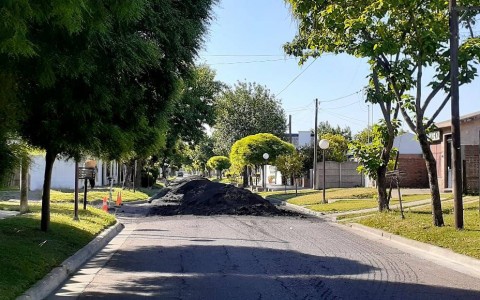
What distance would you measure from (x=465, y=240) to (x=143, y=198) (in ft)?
88.2

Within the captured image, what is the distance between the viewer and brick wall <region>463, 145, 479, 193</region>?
26609 mm

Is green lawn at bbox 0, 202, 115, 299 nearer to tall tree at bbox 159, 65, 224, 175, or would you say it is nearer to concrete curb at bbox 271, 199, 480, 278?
concrete curb at bbox 271, 199, 480, 278

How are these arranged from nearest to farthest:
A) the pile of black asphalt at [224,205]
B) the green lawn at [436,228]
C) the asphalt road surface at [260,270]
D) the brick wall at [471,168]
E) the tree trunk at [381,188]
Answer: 1. the asphalt road surface at [260,270]
2. the green lawn at [436,228]
3. the tree trunk at [381,188]
4. the pile of black asphalt at [224,205]
5. the brick wall at [471,168]

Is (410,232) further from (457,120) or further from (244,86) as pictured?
(244,86)

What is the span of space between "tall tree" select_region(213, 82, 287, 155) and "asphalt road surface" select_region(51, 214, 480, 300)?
147ft

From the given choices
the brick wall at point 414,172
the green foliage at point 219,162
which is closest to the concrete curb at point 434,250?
the brick wall at point 414,172

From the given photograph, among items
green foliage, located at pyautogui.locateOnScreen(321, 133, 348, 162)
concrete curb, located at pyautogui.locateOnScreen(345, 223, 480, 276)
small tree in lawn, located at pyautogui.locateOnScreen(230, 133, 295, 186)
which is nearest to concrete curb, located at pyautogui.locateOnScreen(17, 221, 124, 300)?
concrete curb, located at pyautogui.locateOnScreen(345, 223, 480, 276)

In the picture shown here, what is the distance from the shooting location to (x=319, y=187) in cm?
4662

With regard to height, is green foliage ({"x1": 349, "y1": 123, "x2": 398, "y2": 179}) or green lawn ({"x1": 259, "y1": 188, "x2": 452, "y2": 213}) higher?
green foliage ({"x1": 349, "y1": 123, "x2": 398, "y2": 179})

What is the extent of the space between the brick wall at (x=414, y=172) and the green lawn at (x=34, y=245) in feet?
86.0

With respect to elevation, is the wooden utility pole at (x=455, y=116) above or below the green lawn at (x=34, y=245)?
above

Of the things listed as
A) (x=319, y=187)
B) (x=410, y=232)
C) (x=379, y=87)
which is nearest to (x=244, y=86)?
(x=319, y=187)

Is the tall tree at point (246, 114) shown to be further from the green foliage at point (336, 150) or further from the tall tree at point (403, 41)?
the tall tree at point (403, 41)

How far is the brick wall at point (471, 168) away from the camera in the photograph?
2661 cm
